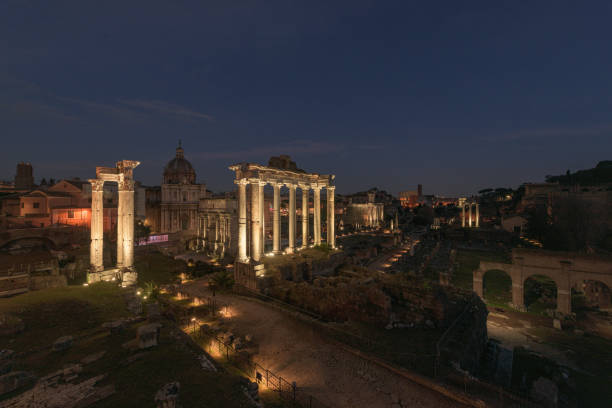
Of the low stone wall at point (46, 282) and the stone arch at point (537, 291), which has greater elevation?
the low stone wall at point (46, 282)

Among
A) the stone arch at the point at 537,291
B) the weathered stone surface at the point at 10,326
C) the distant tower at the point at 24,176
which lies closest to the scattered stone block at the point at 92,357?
the weathered stone surface at the point at 10,326

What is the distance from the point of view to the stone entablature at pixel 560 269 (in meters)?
21.4

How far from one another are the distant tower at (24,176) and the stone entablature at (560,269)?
85.8 meters

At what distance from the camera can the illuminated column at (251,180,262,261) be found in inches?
880

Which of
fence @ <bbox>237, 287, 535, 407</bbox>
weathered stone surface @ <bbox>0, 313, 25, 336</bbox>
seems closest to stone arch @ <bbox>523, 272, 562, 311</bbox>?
fence @ <bbox>237, 287, 535, 407</bbox>

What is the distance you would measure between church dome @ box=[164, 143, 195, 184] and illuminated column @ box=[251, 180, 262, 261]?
42999 mm

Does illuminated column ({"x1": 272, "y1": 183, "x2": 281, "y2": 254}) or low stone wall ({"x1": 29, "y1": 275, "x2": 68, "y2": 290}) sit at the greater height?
illuminated column ({"x1": 272, "y1": 183, "x2": 281, "y2": 254})

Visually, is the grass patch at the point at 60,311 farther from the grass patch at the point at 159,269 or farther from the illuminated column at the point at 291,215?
the illuminated column at the point at 291,215

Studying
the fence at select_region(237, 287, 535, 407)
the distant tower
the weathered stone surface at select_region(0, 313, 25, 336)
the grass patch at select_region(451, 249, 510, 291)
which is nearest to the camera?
the fence at select_region(237, 287, 535, 407)

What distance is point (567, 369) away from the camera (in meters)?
14.3

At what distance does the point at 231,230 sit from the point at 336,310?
28331mm

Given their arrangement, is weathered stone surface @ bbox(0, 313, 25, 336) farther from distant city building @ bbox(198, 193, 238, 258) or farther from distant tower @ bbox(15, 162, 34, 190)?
distant tower @ bbox(15, 162, 34, 190)

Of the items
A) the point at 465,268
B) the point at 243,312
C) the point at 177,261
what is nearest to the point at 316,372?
the point at 243,312

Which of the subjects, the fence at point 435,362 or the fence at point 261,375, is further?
the fence at point 261,375
